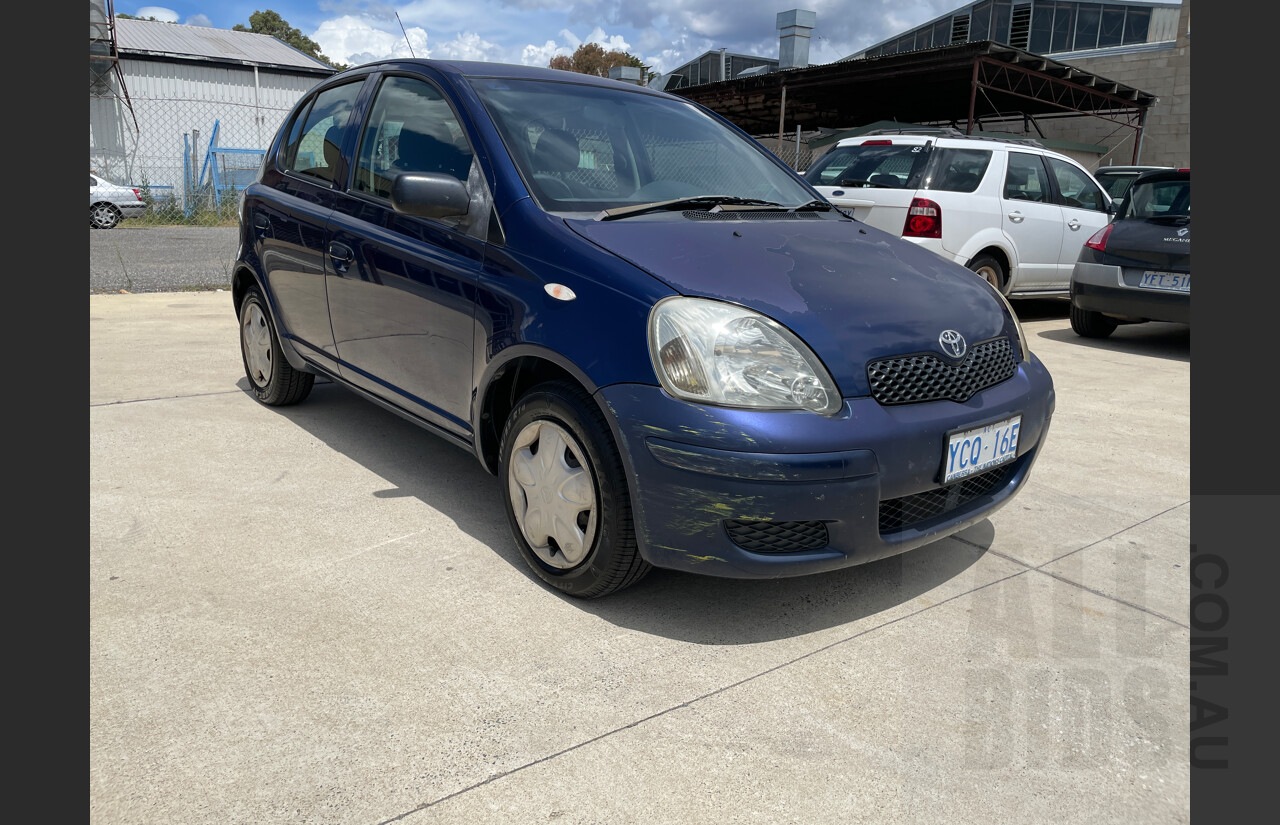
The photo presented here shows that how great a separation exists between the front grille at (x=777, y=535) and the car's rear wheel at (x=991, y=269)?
19.8ft

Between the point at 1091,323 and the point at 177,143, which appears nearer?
the point at 1091,323

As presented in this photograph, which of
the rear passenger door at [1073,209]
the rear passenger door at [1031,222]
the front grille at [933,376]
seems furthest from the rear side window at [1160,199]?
the front grille at [933,376]

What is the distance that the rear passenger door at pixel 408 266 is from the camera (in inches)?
125

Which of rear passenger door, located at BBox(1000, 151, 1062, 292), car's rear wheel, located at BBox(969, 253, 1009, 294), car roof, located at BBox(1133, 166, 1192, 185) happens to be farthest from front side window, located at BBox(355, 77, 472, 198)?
car roof, located at BBox(1133, 166, 1192, 185)

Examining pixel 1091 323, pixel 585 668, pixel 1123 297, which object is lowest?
pixel 585 668

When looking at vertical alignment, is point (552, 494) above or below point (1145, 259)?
below

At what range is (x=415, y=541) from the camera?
130 inches

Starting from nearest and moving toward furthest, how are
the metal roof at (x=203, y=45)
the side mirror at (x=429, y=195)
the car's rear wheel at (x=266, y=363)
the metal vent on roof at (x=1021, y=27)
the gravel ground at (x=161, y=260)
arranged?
the side mirror at (x=429, y=195)
the car's rear wheel at (x=266, y=363)
the gravel ground at (x=161, y=260)
the metal vent on roof at (x=1021, y=27)
the metal roof at (x=203, y=45)

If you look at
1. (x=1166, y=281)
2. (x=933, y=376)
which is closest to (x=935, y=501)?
(x=933, y=376)

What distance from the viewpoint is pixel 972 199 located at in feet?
25.3

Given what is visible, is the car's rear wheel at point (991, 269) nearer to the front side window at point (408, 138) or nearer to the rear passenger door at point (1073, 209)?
the rear passenger door at point (1073, 209)

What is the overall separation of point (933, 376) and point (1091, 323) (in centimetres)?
618

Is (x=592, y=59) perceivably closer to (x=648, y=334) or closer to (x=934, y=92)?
(x=934, y=92)
